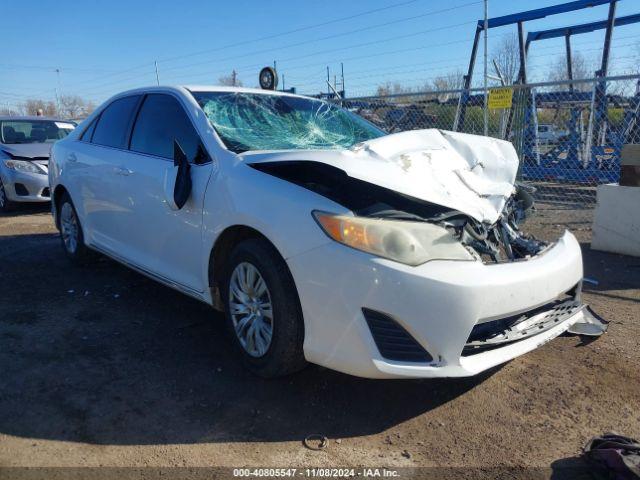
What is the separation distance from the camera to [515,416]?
273 cm

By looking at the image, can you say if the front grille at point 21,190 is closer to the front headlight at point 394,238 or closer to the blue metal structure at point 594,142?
the front headlight at point 394,238

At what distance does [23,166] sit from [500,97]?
7763 mm

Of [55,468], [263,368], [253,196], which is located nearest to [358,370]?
[263,368]

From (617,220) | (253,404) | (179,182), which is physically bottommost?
(253,404)

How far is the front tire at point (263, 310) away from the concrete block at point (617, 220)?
439 centimetres

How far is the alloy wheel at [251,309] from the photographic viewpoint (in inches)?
115

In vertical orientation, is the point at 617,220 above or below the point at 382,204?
below

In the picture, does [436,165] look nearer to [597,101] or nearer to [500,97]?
[500,97]

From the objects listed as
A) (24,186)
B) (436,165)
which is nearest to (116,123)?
(436,165)

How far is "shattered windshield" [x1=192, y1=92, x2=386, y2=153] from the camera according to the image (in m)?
3.55

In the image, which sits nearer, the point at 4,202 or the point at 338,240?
A: the point at 338,240

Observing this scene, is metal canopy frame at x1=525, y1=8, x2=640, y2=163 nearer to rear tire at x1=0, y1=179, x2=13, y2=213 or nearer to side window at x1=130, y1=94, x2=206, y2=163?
side window at x1=130, y1=94, x2=206, y2=163

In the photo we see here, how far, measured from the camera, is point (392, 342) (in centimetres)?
246

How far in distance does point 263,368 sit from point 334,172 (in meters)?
1.13
